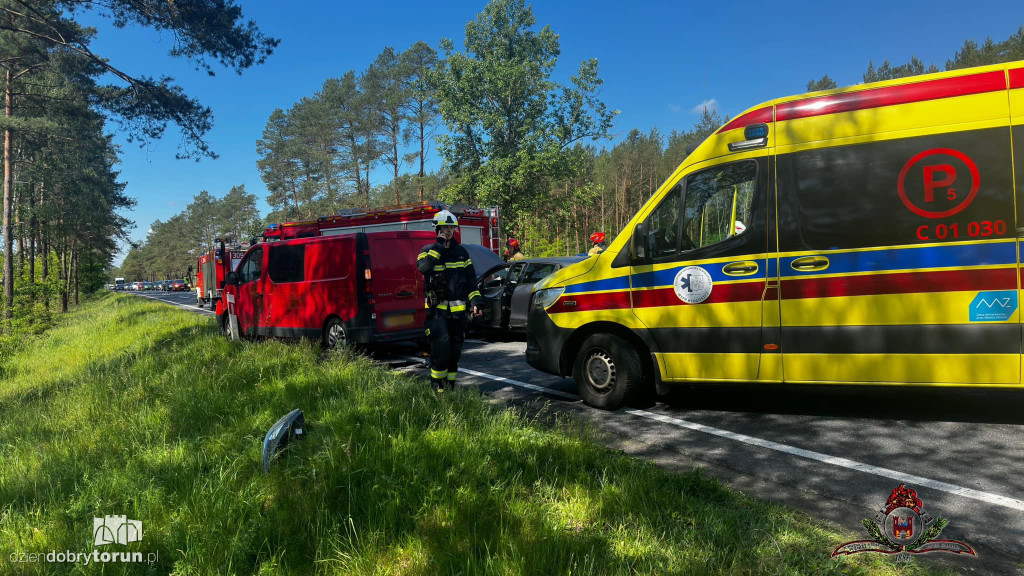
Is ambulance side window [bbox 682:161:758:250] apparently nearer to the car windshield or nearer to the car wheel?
the car windshield

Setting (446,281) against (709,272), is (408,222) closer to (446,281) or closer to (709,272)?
(446,281)

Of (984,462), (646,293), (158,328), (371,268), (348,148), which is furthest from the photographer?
(348,148)

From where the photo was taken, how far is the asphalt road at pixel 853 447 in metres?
A: 2.82

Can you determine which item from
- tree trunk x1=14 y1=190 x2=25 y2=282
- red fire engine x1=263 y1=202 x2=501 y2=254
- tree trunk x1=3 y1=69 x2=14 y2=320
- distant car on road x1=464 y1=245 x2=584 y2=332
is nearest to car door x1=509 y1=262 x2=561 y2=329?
distant car on road x1=464 y1=245 x2=584 y2=332

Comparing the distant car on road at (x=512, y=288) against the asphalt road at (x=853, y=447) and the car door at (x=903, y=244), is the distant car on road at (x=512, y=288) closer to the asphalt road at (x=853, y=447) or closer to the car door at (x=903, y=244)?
the asphalt road at (x=853, y=447)

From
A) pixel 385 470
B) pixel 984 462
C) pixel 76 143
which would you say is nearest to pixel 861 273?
pixel 984 462

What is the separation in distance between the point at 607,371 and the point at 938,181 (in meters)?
2.96

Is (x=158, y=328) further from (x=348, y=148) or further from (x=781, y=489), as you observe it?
(x=348, y=148)

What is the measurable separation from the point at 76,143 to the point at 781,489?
27752 mm

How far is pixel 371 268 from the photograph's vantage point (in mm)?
7887

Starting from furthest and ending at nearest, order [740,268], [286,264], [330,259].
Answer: [286,264] < [330,259] < [740,268]

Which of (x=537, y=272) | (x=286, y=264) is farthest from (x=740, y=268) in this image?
(x=286, y=264)

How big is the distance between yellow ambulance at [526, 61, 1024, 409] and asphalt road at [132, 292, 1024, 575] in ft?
1.23

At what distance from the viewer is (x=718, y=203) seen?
14.9 feet
